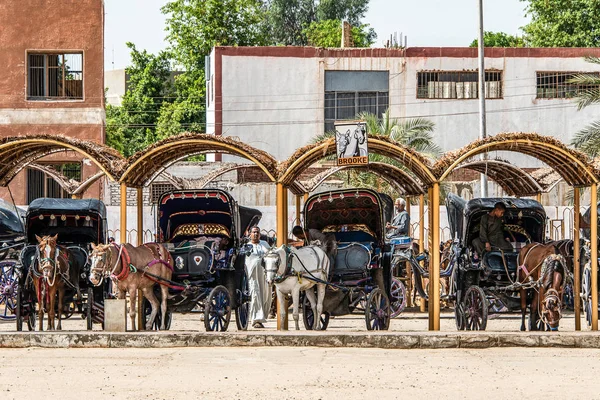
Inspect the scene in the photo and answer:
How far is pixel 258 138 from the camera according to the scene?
48.5 m

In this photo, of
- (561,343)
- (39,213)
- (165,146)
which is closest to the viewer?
(561,343)

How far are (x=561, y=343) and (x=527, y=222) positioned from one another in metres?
3.78

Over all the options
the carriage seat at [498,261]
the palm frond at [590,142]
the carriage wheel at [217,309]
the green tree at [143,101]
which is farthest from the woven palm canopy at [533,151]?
the green tree at [143,101]

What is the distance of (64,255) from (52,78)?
21.0 meters

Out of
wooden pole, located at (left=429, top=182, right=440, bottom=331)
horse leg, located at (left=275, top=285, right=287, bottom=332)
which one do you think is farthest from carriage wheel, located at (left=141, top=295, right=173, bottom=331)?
wooden pole, located at (left=429, top=182, right=440, bottom=331)

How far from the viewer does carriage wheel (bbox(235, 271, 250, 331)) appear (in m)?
19.9

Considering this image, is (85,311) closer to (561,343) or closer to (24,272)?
(24,272)

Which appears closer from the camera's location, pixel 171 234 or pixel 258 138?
pixel 171 234

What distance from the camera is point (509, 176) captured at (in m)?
24.0

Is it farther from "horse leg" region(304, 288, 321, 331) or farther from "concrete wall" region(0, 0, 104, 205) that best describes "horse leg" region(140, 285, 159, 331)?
"concrete wall" region(0, 0, 104, 205)

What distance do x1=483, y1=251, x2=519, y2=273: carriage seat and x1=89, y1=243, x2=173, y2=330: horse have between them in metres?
5.03

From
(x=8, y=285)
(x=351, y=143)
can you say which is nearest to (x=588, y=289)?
(x=351, y=143)

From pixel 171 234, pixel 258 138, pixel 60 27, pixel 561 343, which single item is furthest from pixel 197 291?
pixel 258 138

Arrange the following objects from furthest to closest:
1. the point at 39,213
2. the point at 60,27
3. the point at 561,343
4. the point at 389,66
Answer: the point at 389,66 → the point at 60,27 → the point at 39,213 → the point at 561,343
